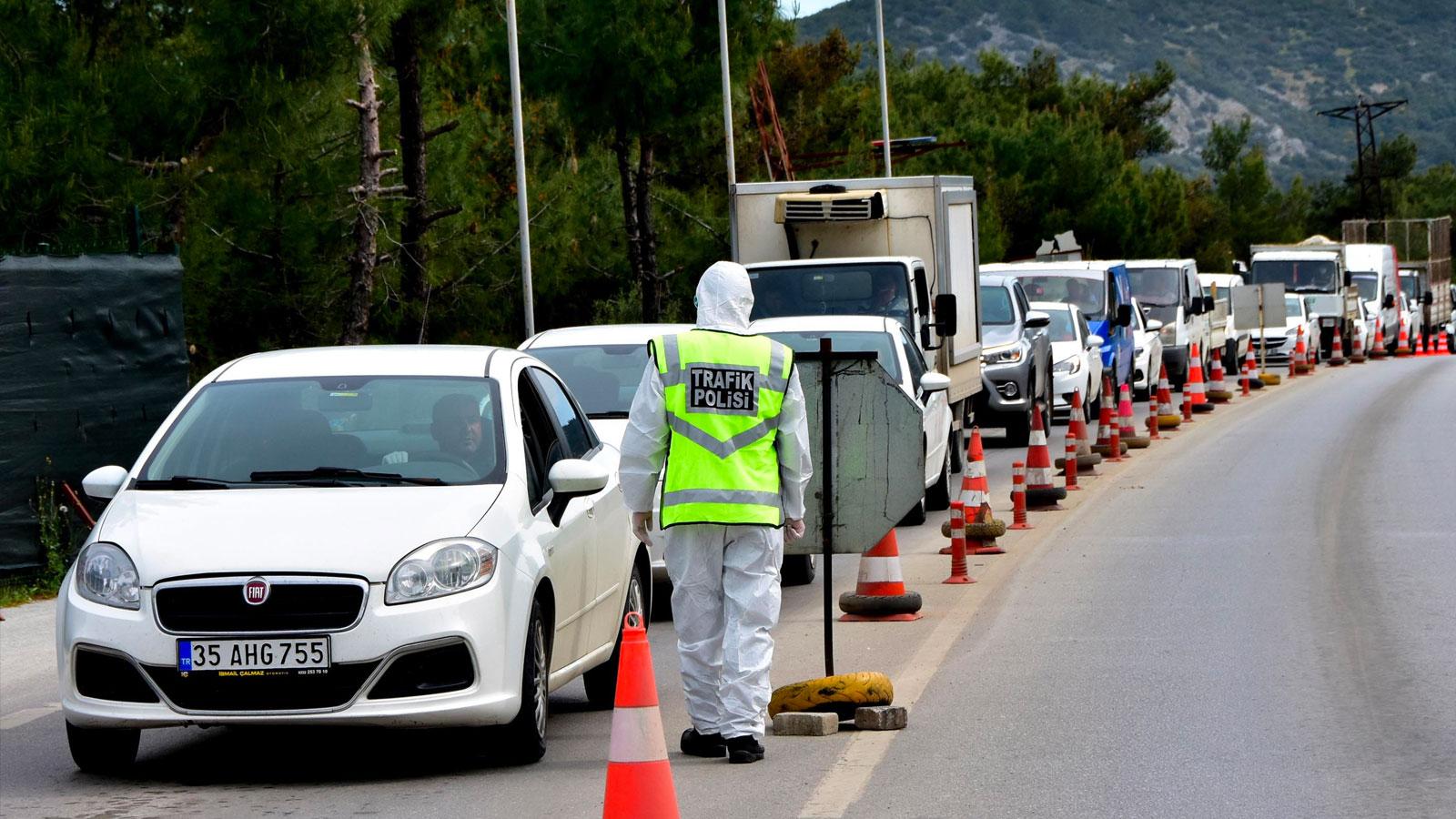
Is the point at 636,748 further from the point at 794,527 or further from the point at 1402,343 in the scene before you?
the point at 1402,343

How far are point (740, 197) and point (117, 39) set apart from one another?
694 centimetres

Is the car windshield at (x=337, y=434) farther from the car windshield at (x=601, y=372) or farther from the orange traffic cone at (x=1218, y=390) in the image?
the orange traffic cone at (x=1218, y=390)

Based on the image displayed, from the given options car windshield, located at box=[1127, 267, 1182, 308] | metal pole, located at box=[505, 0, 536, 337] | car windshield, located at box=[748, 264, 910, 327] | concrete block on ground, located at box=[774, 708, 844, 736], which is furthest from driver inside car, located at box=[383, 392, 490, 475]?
car windshield, located at box=[1127, 267, 1182, 308]

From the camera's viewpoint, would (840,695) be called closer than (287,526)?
No

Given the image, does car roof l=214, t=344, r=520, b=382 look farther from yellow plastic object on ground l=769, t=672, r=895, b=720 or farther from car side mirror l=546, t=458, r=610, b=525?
yellow plastic object on ground l=769, t=672, r=895, b=720

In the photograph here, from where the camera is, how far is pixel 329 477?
7914mm

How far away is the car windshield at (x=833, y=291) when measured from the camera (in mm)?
19422

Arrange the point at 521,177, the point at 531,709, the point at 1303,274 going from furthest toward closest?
the point at 1303,274
the point at 521,177
the point at 531,709

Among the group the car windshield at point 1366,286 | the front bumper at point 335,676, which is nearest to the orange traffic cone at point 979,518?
the front bumper at point 335,676

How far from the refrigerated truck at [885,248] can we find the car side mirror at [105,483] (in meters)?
11.9

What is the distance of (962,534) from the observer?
13047 mm

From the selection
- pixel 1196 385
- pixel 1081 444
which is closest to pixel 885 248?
pixel 1081 444

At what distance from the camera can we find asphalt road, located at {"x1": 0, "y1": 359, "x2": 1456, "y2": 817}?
7.06m

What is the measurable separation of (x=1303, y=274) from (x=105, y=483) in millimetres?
45135
